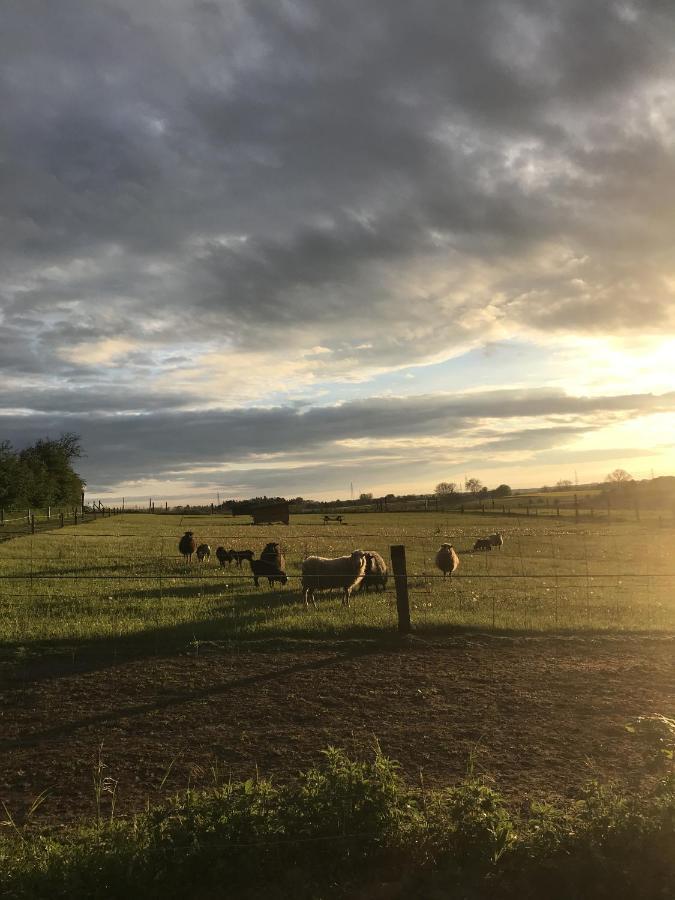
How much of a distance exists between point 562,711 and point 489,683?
1.25 m

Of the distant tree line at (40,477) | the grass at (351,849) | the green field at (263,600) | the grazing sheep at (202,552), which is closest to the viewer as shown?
the grass at (351,849)

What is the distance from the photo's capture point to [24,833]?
4652 millimetres

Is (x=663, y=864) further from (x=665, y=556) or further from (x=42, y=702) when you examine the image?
(x=665, y=556)

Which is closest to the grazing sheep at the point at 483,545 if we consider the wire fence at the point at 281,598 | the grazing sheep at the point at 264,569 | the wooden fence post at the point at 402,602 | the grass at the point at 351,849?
the wire fence at the point at 281,598

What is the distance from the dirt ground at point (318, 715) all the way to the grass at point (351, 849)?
705 millimetres

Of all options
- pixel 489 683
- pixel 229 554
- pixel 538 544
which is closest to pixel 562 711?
pixel 489 683

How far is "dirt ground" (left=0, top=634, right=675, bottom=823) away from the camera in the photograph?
571cm

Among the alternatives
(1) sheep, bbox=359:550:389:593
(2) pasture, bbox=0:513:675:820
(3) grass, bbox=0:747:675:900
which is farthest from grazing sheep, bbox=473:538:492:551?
(3) grass, bbox=0:747:675:900

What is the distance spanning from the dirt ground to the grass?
2.31 feet

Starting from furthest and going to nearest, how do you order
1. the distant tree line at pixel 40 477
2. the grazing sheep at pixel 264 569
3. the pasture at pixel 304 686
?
the distant tree line at pixel 40 477, the grazing sheep at pixel 264 569, the pasture at pixel 304 686

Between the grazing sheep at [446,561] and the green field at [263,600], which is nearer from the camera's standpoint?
the green field at [263,600]

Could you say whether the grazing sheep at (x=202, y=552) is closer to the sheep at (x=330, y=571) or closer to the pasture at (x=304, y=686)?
the sheep at (x=330, y=571)

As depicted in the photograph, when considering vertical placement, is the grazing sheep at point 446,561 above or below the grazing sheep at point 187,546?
below

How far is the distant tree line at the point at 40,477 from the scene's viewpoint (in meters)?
65.2
